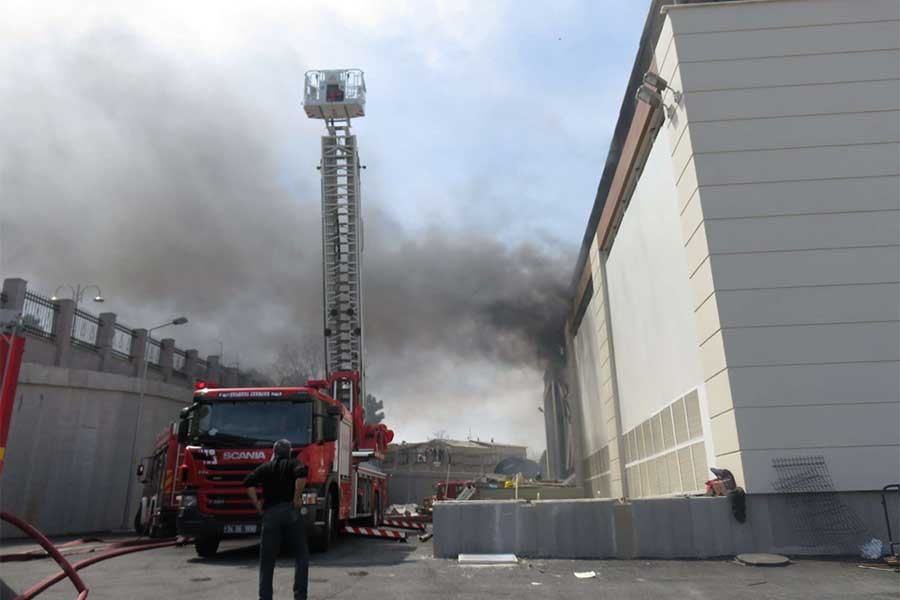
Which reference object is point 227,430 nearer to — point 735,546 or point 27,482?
point 735,546

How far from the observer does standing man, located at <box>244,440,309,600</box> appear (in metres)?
5.30

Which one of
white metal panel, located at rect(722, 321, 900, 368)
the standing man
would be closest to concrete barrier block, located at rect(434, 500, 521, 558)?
the standing man

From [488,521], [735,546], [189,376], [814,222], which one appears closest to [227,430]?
[488,521]

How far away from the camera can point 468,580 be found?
724 cm

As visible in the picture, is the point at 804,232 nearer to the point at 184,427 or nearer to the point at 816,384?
the point at 816,384

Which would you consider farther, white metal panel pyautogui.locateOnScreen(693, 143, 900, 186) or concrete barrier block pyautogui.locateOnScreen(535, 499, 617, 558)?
white metal panel pyautogui.locateOnScreen(693, 143, 900, 186)

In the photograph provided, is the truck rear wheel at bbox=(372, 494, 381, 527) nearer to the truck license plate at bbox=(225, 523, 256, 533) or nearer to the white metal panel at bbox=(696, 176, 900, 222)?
the truck license plate at bbox=(225, 523, 256, 533)

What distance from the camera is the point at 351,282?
51.1ft

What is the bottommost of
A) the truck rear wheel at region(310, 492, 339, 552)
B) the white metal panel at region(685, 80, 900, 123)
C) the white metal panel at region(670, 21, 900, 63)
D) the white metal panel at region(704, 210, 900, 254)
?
the truck rear wheel at region(310, 492, 339, 552)

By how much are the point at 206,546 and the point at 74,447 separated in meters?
15.1

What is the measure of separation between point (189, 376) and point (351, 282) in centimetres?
1896

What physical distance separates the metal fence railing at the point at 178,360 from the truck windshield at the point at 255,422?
21.9 metres

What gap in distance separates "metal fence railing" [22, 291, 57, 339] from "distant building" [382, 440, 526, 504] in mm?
27736

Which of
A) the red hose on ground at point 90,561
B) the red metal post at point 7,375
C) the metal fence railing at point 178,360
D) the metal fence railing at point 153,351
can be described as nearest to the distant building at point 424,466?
the metal fence railing at point 178,360
